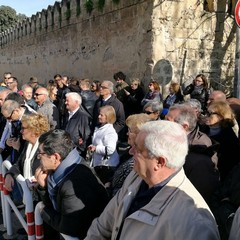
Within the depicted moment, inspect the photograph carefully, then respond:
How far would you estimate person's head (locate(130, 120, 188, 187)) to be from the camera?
5.46 feet

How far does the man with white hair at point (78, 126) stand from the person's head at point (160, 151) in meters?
2.52

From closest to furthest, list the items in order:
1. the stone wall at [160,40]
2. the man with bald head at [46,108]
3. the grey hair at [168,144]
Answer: the grey hair at [168,144] < the man with bald head at [46,108] < the stone wall at [160,40]

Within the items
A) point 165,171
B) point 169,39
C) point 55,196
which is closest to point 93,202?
point 55,196

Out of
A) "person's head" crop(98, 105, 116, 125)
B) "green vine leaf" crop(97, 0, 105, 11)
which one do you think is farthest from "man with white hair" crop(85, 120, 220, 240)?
"green vine leaf" crop(97, 0, 105, 11)

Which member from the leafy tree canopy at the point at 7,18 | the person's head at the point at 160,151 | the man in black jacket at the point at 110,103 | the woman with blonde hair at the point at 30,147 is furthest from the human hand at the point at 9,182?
the leafy tree canopy at the point at 7,18

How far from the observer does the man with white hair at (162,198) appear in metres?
1.51

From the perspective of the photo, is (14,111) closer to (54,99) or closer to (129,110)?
(54,99)

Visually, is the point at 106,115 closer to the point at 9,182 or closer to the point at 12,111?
the point at 12,111

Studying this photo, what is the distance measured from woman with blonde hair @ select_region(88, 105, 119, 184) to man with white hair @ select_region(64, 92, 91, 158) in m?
0.48

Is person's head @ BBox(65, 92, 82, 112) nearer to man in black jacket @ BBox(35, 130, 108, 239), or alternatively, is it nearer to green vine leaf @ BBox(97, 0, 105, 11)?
man in black jacket @ BBox(35, 130, 108, 239)

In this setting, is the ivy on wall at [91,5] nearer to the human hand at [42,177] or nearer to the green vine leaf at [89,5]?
the green vine leaf at [89,5]

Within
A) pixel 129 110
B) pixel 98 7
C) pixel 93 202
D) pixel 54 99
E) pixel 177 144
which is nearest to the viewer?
pixel 177 144

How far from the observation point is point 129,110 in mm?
6832

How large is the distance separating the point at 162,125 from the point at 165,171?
238 mm
